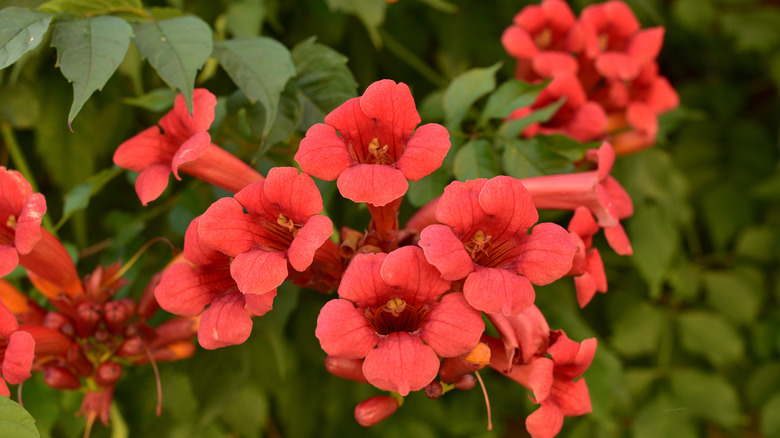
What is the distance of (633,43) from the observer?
2.23m

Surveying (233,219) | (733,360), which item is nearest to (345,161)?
(233,219)

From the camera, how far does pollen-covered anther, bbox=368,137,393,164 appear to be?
1.35 m

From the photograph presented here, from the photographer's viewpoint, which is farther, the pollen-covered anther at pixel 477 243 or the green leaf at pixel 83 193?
the green leaf at pixel 83 193

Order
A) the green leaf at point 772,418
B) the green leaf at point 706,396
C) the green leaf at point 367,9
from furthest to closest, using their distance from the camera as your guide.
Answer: the green leaf at point 706,396 → the green leaf at point 772,418 → the green leaf at point 367,9

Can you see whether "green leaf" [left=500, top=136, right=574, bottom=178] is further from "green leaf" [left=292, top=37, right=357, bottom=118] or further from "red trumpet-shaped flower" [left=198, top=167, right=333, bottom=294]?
"red trumpet-shaped flower" [left=198, top=167, right=333, bottom=294]

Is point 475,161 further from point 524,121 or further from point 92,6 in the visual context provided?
point 92,6

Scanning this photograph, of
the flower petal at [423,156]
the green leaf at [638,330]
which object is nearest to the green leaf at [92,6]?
the flower petal at [423,156]

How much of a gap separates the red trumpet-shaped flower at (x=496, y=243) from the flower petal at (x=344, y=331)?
190mm

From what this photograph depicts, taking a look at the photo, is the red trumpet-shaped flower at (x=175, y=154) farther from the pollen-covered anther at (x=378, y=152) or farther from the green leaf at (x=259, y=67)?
the pollen-covered anther at (x=378, y=152)

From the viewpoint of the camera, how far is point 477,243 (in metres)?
1.30

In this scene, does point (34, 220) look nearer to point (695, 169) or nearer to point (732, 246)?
point (695, 169)

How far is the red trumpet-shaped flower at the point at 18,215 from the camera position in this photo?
129cm

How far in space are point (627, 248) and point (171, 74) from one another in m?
1.26

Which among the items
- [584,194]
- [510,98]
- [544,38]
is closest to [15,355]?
[584,194]
